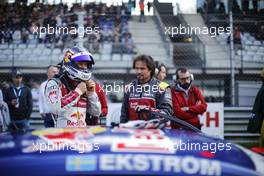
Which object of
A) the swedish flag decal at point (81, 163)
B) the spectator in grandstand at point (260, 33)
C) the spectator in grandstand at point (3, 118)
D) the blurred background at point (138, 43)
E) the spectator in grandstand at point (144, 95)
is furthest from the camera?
the spectator in grandstand at point (260, 33)

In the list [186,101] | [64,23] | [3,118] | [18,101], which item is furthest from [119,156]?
[64,23]

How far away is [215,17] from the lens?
35.4 ft

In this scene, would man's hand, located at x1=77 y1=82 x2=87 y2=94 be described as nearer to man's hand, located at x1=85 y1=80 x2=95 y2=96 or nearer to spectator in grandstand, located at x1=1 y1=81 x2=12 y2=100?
man's hand, located at x1=85 y1=80 x2=95 y2=96

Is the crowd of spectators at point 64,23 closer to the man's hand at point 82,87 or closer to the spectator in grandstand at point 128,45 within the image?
the spectator in grandstand at point 128,45

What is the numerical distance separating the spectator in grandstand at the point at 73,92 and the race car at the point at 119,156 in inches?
58.1

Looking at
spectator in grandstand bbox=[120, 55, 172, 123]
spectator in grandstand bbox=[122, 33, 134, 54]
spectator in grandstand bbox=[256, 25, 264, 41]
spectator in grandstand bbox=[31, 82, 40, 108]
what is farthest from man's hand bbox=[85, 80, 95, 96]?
spectator in grandstand bbox=[256, 25, 264, 41]

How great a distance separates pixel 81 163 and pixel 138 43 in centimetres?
847

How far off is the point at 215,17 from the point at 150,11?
2.34 meters

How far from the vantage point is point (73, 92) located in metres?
3.59

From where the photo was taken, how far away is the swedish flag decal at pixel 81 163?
168 cm

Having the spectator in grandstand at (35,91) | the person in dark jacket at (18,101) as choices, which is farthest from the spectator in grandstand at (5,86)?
the spectator in grandstand at (35,91)

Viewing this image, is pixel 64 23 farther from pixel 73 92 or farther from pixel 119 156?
pixel 119 156

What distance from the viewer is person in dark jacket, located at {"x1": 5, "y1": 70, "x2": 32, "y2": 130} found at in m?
8.15

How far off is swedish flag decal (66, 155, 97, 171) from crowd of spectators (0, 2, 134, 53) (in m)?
7.88
